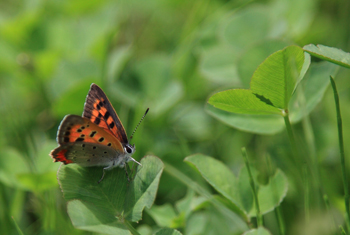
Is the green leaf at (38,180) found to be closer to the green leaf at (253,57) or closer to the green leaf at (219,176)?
the green leaf at (219,176)

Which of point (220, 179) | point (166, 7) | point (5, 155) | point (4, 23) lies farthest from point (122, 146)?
point (166, 7)

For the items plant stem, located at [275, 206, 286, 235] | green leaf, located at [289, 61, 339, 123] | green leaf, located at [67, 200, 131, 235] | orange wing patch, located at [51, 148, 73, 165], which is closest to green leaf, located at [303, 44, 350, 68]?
green leaf, located at [289, 61, 339, 123]

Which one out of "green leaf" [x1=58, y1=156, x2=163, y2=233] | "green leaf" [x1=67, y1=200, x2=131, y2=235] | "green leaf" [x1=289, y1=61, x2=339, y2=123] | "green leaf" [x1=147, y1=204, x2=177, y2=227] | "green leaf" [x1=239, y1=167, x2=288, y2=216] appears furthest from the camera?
"green leaf" [x1=289, y1=61, x2=339, y2=123]

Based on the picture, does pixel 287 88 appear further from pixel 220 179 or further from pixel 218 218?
pixel 218 218

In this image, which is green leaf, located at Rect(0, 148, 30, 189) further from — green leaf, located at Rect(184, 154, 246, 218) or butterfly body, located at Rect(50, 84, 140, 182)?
green leaf, located at Rect(184, 154, 246, 218)

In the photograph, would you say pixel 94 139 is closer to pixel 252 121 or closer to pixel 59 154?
pixel 59 154

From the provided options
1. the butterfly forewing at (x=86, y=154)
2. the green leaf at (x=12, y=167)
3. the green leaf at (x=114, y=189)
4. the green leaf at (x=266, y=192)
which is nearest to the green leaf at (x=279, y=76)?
the green leaf at (x=266, y=192)

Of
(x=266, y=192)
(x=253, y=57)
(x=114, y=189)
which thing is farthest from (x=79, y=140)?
(x=253, y=57)
